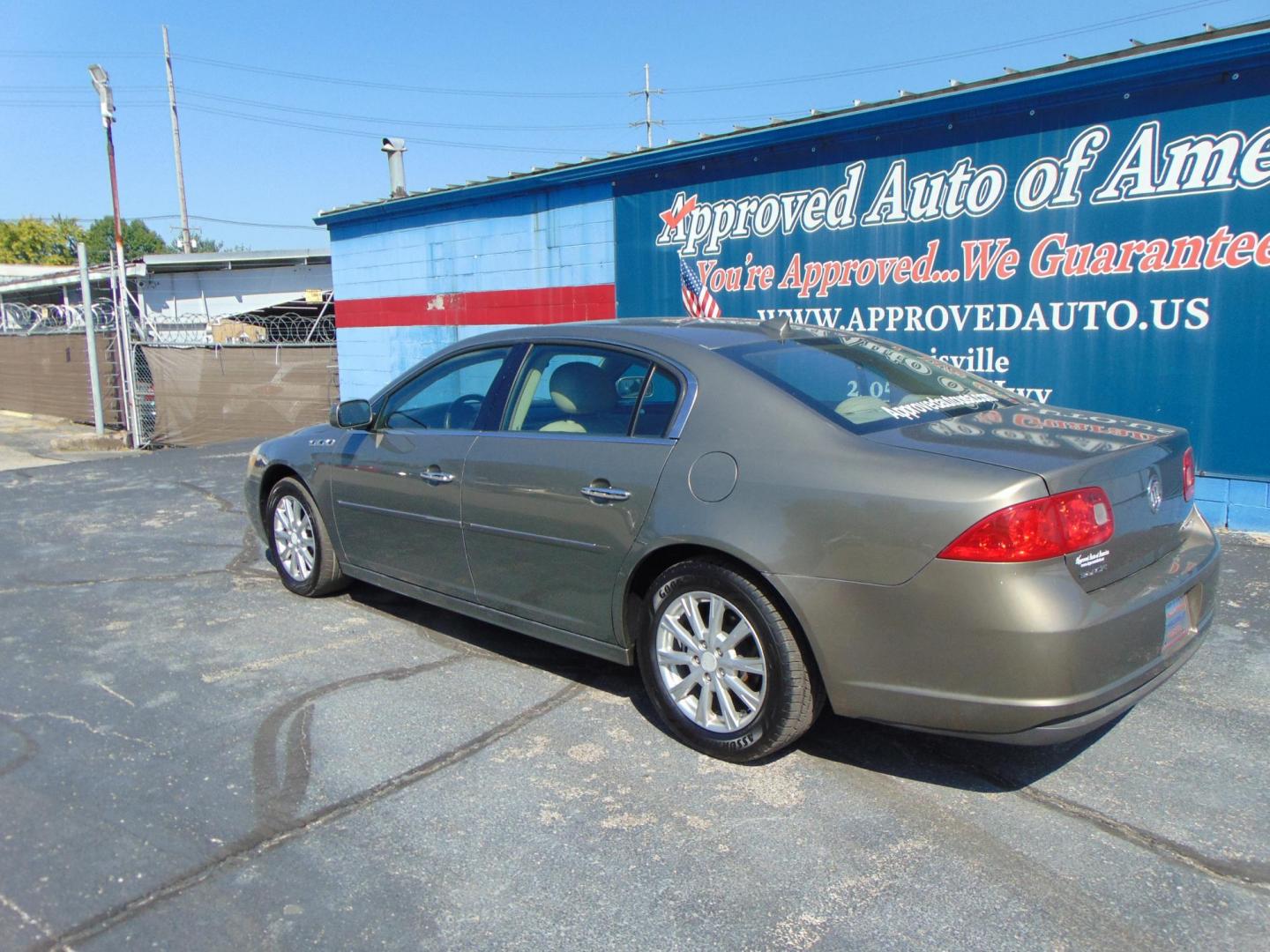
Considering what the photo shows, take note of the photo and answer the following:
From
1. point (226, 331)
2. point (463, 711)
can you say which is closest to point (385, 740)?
point (463, 711)

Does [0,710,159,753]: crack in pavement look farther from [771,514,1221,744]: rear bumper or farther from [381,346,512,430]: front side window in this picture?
[771,514,1221,744]: rear bumper

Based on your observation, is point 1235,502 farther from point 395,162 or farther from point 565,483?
point 395,162

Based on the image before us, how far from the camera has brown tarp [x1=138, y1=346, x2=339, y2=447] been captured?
14.4 metres

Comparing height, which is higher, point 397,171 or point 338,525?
point 397,171

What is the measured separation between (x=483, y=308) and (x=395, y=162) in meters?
3.95

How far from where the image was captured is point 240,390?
14688mm

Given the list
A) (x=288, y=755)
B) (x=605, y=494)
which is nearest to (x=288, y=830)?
(x=288, y=755)

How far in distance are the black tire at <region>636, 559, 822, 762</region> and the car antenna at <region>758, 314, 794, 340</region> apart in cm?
117

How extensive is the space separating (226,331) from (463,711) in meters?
18.8

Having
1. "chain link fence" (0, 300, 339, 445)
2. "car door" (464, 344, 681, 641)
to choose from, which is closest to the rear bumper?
"car door" (464, 344, 681, 641)

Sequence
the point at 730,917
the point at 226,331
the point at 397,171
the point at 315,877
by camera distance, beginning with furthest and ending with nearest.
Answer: the point at 226,331
the point at 397,171
the point at 315,877
the point at 730,917

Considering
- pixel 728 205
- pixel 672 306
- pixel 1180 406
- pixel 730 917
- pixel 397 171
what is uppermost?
pixel 397 171

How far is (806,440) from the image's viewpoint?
127 inches

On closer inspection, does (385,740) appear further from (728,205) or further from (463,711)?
(728,205)
